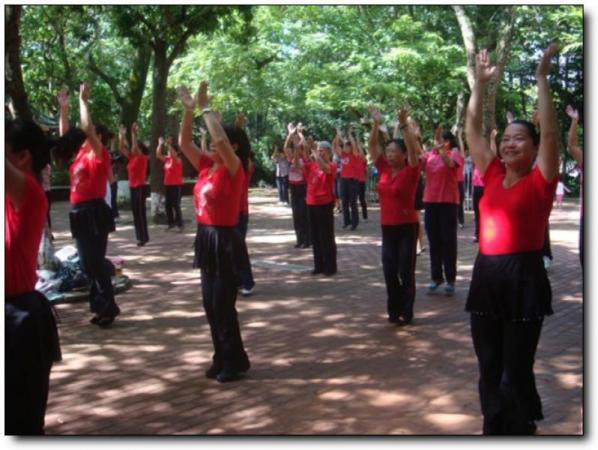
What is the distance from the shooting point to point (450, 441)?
3.97m

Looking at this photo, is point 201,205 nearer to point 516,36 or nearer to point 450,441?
point 450,441

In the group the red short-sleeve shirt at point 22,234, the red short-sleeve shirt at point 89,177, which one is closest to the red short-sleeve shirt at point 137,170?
the red short-sleeve shirt at point 89,177

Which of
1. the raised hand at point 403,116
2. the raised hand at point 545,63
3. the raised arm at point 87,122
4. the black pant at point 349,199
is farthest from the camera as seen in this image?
the black pant at point 349,199

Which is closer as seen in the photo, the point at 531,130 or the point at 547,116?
the point at 547,116

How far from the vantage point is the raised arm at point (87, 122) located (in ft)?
19.1

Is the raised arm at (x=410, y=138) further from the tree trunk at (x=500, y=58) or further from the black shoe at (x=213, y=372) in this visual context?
the tree trunk at (x=500, y=58)

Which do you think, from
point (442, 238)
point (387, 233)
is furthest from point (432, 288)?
point (387, 233)

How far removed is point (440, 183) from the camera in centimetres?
848

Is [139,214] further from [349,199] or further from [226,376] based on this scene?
[226,376]

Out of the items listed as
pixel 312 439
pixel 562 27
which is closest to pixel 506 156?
pixel 312 439

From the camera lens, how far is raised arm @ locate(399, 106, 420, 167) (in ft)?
21.5

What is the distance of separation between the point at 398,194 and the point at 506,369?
319 centimetres

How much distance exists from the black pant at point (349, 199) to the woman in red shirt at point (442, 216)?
21.9 feet

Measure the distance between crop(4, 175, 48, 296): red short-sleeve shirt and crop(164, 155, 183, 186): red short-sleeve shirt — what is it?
11.3 meters
